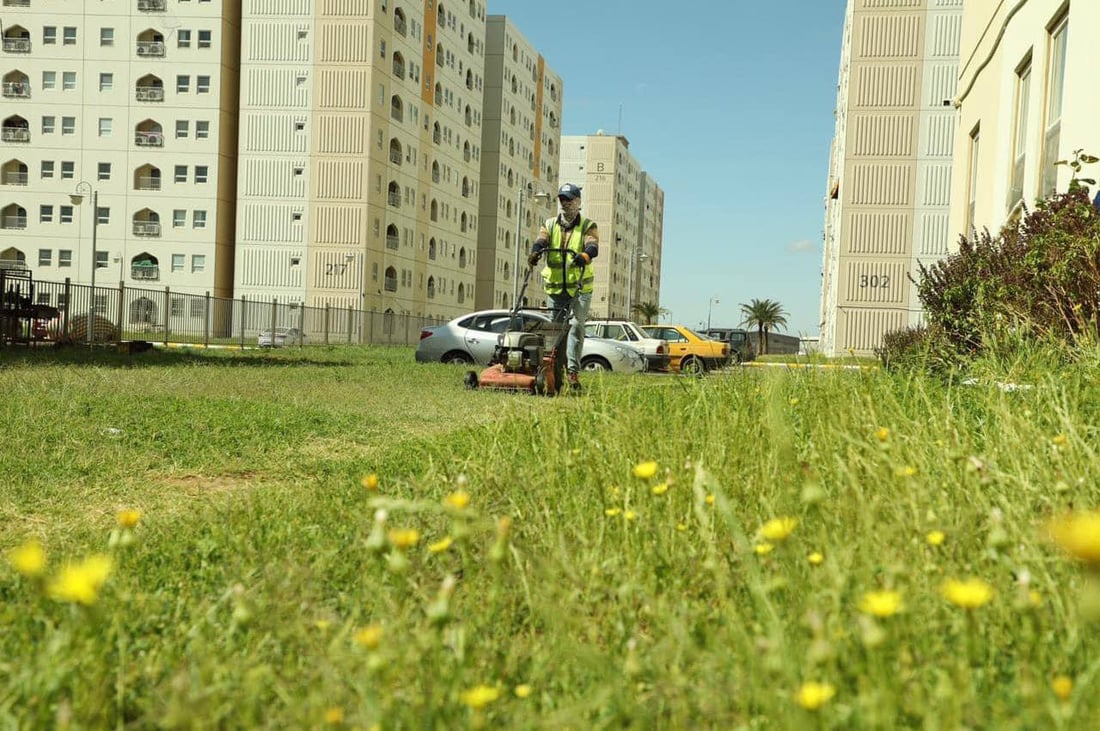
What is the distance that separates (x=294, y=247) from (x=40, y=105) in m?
17.8

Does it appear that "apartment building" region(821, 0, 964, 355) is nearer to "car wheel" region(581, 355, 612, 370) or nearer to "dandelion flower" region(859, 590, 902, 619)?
"car wheel" region(581, 355, 612, 370)

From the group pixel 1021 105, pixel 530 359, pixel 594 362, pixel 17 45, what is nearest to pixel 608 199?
pixel 17 45

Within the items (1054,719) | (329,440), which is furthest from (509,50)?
(1054,719)

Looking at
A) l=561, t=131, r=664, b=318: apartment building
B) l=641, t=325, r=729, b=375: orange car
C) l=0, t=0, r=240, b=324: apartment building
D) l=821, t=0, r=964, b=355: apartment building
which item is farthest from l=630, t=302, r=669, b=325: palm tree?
l=641, t=325, r=729, b=375: orange car

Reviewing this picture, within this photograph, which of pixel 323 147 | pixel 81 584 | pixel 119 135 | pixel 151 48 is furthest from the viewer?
pixel 323 147

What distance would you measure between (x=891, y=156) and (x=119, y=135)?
149 feet

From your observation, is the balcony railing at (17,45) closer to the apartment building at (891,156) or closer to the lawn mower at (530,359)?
the apartment building at (891,156)

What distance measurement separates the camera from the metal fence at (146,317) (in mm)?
22391

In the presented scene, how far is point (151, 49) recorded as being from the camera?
59500 millimetres

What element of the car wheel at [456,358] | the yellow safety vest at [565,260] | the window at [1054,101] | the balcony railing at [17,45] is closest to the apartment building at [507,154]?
the balcony railing at [17,45]

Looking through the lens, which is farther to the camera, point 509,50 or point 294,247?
point 509,50

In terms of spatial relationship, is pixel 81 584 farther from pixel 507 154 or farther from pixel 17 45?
pixel 507 154

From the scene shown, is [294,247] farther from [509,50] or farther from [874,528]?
[874,528]

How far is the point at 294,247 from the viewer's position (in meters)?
61.0
